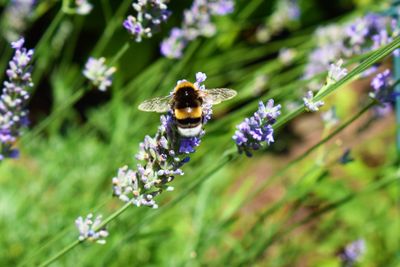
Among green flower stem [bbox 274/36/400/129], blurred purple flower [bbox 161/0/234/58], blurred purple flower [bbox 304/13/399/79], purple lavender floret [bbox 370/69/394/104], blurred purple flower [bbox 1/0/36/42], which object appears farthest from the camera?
blurred purple flower [bbox 1/0/36/42]

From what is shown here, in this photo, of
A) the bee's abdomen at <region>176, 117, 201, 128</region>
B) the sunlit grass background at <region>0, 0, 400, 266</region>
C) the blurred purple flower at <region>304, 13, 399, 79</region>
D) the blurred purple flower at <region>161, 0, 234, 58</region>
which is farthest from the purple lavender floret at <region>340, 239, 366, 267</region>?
the bee's abdomen at <region>176, 117, 201, 128</region>

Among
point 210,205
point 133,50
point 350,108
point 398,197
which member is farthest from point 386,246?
point 133,50

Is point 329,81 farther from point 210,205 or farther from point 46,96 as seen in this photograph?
point 46,96

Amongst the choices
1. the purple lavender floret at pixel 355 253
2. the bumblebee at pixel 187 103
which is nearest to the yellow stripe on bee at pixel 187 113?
the bumblebee at pixel 187 103

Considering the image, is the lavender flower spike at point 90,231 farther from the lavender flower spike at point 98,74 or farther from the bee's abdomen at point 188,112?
the lavender flower spike at point 98,74

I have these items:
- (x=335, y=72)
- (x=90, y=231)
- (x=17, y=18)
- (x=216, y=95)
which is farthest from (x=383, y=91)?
(x=17, y=18)

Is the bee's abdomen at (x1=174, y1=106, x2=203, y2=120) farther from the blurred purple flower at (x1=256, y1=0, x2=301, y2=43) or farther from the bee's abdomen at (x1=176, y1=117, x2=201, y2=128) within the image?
the blurred purple flower at (x1=256, y1=0, x2=301, y2=43)
